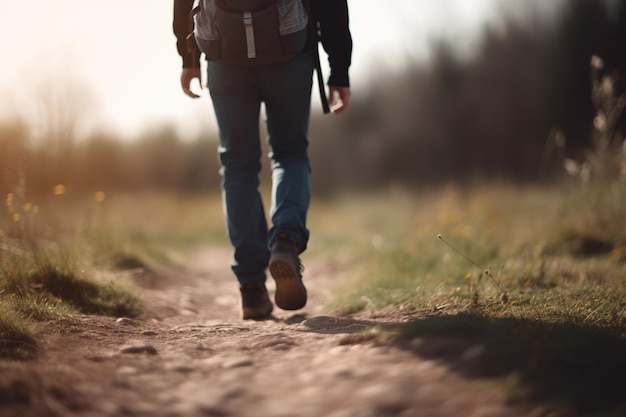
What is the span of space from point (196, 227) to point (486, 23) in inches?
254

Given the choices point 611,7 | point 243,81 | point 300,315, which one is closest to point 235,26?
point 243,81

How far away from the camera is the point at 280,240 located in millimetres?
2338

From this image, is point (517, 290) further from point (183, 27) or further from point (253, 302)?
point (183, 27)

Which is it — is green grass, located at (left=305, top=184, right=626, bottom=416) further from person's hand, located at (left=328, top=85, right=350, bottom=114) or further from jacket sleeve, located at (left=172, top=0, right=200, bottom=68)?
jacket sleeve, located at (left=172, top=0, right=200, bottom=68)

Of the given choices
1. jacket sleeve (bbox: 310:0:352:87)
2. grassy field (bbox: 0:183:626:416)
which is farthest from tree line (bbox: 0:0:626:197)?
jacket sleeve (bbox: 310:0:352:87)

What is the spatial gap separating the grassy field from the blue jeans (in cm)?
46

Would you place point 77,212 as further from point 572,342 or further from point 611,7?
point 611,7

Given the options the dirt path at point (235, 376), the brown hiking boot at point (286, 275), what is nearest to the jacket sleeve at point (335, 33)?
the brown hiking boot at point (286, 275)

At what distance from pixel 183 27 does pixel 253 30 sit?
1.53 feet

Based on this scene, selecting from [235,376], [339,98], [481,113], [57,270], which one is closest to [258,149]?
[339,98]

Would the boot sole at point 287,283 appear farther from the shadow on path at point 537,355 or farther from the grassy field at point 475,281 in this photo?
the shadow on path at point 537,355

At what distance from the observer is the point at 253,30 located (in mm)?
2238

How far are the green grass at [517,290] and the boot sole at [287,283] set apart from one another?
33cm

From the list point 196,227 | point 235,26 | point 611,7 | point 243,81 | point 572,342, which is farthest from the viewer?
point 611,7
